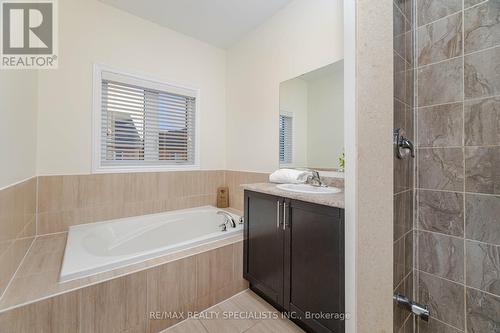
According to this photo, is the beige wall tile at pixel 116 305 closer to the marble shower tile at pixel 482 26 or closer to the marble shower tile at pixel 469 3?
the marble shower tile at pixel 482 26

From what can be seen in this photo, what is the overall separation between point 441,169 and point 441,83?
502 mm

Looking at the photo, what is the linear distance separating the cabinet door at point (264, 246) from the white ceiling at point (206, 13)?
5.94ft

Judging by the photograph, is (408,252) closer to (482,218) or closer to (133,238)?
(482,218)

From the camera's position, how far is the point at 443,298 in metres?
1.21

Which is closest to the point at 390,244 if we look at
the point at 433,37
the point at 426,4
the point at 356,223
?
the point at 356,223

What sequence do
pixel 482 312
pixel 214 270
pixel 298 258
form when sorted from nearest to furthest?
pixel 482 312 < pixel 298 258 < pixel 214 270

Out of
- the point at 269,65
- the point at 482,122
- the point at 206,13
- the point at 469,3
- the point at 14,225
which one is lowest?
the point at 14,225

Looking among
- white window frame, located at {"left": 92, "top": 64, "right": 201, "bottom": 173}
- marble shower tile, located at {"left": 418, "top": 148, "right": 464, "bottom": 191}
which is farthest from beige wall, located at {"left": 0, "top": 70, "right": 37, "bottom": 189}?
marble shower tile, located at {"left": 418, "top": 148, "right": 464, "bottom": 191}

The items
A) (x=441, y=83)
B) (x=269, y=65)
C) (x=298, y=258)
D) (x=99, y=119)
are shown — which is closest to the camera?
(x=441, y=83)

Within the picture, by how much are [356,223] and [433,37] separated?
1.20 meters

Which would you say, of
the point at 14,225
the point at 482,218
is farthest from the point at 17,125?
the point at 482,218

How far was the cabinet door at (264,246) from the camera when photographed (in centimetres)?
149

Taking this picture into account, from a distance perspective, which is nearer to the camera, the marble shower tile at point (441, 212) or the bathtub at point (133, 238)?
the marble shower tile at point (441, 212)

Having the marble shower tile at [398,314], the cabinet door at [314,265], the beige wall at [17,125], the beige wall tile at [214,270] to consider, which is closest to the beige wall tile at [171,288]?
the beige wall tile at [214,270]
